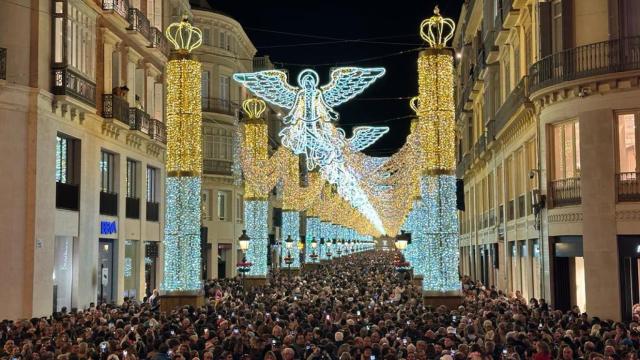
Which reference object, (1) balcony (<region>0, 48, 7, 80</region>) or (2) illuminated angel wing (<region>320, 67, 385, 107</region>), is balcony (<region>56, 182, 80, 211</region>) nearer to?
(1) balcony (<region>0, 48, 7, 80</region>)

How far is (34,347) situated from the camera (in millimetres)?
15742

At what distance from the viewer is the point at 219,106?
59.2m

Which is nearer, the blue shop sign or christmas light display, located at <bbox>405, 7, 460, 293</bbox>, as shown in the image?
christmas light display, located at <bbox>405, 7, 460, 293</bbox>

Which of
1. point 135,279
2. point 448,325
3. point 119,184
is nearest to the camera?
point 448,325

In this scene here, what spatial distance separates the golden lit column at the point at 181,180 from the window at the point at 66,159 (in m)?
4.46

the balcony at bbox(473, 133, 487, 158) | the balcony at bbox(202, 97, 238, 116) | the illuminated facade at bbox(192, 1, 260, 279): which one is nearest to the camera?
the balcony at bbox(473, 133, 487, 158)

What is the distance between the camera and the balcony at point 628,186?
23125 millimetres

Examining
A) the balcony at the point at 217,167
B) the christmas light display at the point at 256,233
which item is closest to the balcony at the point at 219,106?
the balcony at the point at 217,167

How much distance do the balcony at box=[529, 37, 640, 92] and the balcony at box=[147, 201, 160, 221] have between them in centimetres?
2081

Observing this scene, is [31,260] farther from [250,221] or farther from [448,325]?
[250,221]

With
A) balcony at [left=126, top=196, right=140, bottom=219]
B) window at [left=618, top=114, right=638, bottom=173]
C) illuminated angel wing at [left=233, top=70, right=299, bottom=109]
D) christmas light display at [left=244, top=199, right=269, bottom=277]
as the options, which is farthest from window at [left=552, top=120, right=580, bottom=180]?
christmas light display at [left=244, top=199, right=269, bottom=277]

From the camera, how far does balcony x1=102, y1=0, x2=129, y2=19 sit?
32.2 m

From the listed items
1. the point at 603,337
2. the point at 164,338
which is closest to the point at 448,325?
the point at 603,337

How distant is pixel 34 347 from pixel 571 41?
16.8 m
